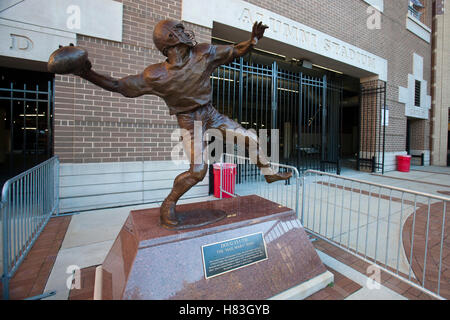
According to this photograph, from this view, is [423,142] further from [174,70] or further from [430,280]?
[174,70]

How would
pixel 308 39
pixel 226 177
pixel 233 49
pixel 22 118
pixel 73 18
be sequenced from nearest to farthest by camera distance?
1. pixel 233 49
2. pixel 73 18
3. pixel 226 177
4. pixel 308 39
5. pixel 22 118

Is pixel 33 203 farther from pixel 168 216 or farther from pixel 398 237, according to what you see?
pixel 398 237

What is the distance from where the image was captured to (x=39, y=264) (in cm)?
272

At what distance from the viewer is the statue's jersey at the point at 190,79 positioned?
2.19m

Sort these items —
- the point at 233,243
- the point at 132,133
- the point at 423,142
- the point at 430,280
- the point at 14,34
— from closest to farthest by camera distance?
1. the point at 233,243
2. the point at 430,280
3. the point at 14,34
4. the point at 132,133
5. the point at 423,142

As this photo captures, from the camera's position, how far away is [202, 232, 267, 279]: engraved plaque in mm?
2018

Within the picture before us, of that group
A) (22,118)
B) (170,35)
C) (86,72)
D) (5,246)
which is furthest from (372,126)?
(22,118)

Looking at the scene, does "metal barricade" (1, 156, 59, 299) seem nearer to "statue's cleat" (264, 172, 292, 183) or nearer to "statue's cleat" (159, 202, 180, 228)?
"statue's cleat" (159, 202, 180, 228)

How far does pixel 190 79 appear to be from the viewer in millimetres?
2252

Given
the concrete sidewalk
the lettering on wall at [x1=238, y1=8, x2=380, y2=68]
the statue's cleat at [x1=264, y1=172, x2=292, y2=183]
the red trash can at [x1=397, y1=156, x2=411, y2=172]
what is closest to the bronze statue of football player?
the statue's cleat at [x1=264, y1=172, x2=292, y2=183]

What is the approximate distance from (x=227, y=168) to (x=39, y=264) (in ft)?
11.5

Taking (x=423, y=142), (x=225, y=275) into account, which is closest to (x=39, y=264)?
(x=225, y=275)

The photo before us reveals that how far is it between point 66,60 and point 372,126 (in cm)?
1133
